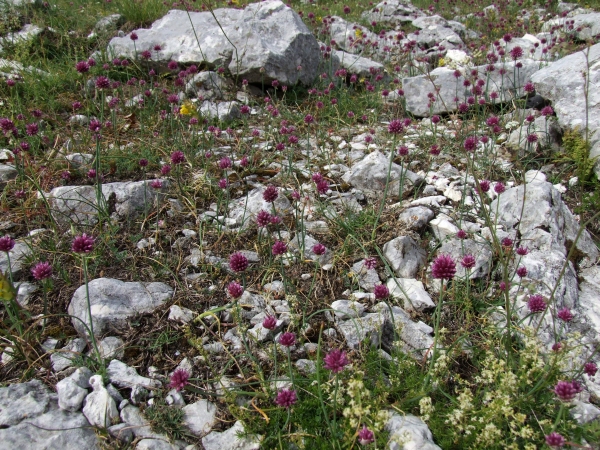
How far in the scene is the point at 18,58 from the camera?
5.75 meters

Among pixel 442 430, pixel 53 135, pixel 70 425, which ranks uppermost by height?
pixel 53 135

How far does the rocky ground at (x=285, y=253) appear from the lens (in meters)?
2.08

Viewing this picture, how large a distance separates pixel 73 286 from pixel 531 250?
3268 millimetres

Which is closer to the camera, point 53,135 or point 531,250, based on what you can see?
point 531,250

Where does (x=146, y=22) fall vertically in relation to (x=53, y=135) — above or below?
above

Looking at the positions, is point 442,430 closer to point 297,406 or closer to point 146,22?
point 297,406

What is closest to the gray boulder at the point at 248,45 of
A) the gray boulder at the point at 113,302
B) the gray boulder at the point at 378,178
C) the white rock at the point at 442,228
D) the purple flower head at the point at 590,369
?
the gray boulder at the point at 378,178

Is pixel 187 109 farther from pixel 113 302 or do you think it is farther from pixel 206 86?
pixel 113 302

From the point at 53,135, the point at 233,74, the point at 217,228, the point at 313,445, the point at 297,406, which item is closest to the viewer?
the point at 313,445

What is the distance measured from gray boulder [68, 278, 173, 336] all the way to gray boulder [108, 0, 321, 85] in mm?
3662

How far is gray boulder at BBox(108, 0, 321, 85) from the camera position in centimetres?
558

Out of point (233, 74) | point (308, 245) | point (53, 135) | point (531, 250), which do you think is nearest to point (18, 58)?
point (53, 135)

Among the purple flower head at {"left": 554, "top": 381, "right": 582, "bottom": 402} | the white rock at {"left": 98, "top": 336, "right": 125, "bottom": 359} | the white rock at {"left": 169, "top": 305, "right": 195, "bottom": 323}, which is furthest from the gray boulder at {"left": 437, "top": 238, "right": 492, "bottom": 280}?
the white rock at {"left": 98, "top": 336, "right": 125, "bottom": 359}

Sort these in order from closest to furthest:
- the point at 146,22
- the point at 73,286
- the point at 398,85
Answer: the point at 73,286
the point at 398,85
the point at 146,22
